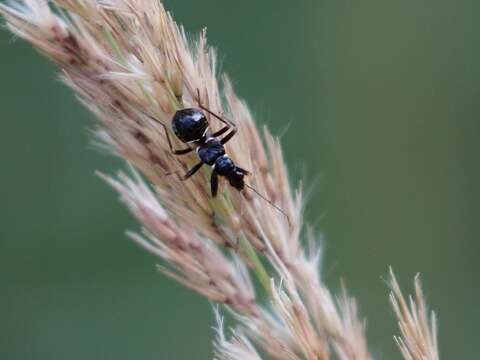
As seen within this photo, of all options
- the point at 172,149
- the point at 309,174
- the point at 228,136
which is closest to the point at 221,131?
the point at 228,136

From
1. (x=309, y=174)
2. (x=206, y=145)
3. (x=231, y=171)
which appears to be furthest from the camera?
(x=309, y=174)

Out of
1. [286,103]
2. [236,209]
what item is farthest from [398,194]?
[236,209]

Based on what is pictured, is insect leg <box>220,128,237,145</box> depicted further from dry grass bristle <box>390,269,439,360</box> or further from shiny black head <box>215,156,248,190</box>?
dry grass bristle <box>390,269,439,360</box>

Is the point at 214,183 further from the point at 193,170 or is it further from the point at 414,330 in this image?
the point at 414,330

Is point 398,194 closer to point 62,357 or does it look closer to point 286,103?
point 286,103

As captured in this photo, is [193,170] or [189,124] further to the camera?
[189,124]

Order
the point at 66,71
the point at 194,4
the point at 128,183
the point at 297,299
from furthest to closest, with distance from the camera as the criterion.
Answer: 1. the point at 194,4
2. the point at 128,183
3. the point at 66,71
4. the point at 297,299

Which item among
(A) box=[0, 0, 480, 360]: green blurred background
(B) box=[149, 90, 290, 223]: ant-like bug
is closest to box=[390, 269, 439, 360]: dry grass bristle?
(B) box=[149, 90, 290, 223]: ant-like bug

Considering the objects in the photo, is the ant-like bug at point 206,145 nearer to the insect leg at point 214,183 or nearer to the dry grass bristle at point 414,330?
the insect leg at point 214,183
